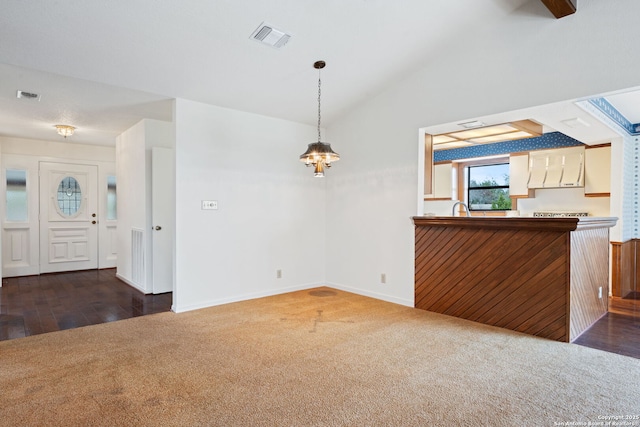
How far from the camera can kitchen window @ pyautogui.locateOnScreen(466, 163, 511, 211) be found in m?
7.15

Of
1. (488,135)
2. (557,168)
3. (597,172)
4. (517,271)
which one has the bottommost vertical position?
(517,271)

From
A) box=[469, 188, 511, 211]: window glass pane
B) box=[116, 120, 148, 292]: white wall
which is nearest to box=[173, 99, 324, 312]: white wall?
box=[116, 120, 148, 292]: white wall

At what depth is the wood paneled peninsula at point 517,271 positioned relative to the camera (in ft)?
11.0

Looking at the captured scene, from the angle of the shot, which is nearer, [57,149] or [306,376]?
[306,376]

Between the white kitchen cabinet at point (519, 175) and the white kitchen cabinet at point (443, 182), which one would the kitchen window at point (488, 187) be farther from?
the white kitchen cabinet at point (519, 175)

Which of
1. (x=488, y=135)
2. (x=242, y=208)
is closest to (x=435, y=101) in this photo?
(x=488, y=135)

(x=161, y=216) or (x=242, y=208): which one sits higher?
(x=242, y=208)

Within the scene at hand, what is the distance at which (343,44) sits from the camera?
3729mm

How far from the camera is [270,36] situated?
134 inches

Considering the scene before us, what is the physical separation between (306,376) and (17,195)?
686 centimetres

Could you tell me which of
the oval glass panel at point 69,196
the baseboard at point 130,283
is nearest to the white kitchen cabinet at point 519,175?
the baseboard at point 130,283

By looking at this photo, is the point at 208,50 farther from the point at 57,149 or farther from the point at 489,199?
the point at 489,199

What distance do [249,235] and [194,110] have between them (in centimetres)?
175

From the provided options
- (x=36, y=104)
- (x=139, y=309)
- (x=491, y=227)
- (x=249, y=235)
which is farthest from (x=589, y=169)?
(x=36, y=104)
